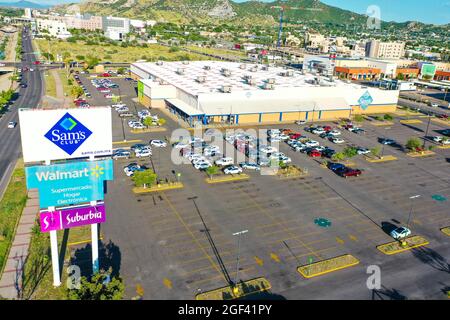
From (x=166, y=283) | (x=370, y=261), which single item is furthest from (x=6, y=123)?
(x=370, y=261)

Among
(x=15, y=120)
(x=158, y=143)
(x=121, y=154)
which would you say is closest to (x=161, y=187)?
(x=121, y=154)

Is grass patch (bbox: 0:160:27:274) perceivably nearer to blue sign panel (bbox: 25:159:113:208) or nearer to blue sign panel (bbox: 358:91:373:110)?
blue sign panel (bbox: 25:159:113:208)

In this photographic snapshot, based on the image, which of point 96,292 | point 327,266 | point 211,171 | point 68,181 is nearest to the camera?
point 96,292

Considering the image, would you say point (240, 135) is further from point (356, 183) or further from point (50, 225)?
point (50, 225)

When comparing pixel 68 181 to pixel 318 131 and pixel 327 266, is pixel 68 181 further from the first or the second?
pixel 318 131

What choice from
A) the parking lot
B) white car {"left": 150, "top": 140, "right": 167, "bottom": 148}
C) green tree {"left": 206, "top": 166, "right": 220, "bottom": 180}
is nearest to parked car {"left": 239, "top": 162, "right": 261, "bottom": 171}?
the parking lot
